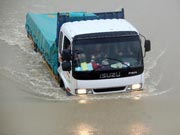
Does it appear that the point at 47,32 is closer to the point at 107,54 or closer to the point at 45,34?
the point at 45,34

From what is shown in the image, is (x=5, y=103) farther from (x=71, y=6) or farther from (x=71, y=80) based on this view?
(x=71, y=6)

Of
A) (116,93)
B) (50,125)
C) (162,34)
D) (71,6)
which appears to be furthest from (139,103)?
(71,6)

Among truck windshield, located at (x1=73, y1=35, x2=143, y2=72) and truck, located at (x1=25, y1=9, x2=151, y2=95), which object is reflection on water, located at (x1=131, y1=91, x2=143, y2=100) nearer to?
truck, located at (x1=25, y1=9, x2=151, y2=95)

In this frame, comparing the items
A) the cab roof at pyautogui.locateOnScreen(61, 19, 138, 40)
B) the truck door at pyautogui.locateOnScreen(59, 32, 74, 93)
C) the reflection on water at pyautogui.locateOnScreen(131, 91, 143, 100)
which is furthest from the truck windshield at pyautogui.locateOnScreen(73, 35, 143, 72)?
the reflection on water at pyautogui.locateOnScreen(131, 91, 143, 100)

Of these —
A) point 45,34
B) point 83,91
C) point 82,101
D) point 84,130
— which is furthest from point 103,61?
point 45,34

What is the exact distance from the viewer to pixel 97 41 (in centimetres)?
1194

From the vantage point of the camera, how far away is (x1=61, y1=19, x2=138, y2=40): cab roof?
12141mm

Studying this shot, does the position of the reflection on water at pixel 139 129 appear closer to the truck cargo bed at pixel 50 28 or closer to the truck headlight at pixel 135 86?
the truck headlight at pixel 135 86

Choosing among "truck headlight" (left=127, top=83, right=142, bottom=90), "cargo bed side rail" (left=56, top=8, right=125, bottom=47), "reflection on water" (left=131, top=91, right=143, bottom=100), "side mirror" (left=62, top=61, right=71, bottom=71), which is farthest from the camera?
"cargo bed side rail" (left=56, top=8, right=125, bottom=47)

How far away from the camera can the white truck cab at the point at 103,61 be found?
11.8 metres

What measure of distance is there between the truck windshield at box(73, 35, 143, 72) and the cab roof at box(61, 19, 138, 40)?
0.28 meters

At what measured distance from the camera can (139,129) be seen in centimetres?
1138

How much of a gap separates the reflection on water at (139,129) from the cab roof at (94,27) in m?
2.33

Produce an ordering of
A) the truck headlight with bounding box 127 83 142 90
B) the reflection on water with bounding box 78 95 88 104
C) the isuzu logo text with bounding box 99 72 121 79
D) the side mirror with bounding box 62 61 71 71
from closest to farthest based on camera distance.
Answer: the isuzu logo text with bounding box 99 72 121 79, the side mirror with bounding box 62 61 71 71, the truck headlight with bounding box 127 83 142 90, the reflection on water with bounding box 78 95 88 104
